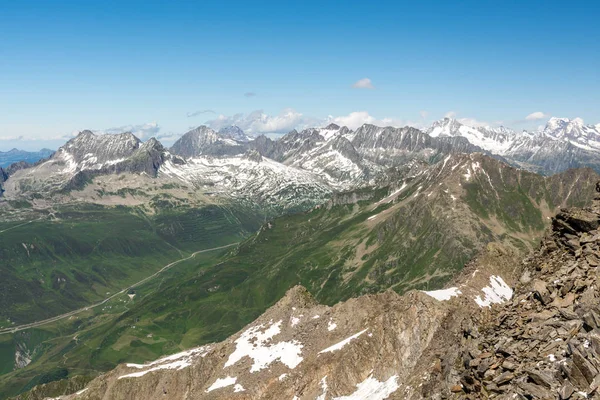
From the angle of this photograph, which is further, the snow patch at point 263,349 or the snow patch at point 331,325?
the snow patch at point 331,325

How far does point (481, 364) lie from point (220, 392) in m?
72.4

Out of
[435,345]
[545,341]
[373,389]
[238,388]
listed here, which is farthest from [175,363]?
[545,341]

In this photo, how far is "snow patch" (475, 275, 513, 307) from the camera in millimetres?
95613

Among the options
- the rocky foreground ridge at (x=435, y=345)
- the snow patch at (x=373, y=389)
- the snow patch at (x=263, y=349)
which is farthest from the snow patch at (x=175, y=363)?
the snow patch at (x=373, y=389)

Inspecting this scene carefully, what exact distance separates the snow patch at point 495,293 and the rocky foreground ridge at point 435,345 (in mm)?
360

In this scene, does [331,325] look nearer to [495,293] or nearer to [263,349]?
[263,349]

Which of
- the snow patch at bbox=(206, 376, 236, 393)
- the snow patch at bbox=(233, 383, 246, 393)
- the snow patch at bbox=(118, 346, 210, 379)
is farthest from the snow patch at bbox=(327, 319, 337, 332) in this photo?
the snow patch at bbox=(118, 346, 210, 379)

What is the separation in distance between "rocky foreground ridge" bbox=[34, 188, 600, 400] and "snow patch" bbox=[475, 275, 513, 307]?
360 millimetres

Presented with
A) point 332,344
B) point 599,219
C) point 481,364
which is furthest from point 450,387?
point 332,344

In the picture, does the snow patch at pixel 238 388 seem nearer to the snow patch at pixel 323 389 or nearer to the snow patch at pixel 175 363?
the snow patch at pixel 323 389

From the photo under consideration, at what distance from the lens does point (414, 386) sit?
63.3 m

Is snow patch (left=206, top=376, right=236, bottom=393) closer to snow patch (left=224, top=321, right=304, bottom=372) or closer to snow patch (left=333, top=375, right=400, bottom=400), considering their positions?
snow patch (left=224, top=321, right=304, bottom=372)

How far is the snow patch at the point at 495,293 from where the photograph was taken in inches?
3764

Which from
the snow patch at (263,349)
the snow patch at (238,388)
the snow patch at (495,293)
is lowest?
the snow patch at (238,388)
